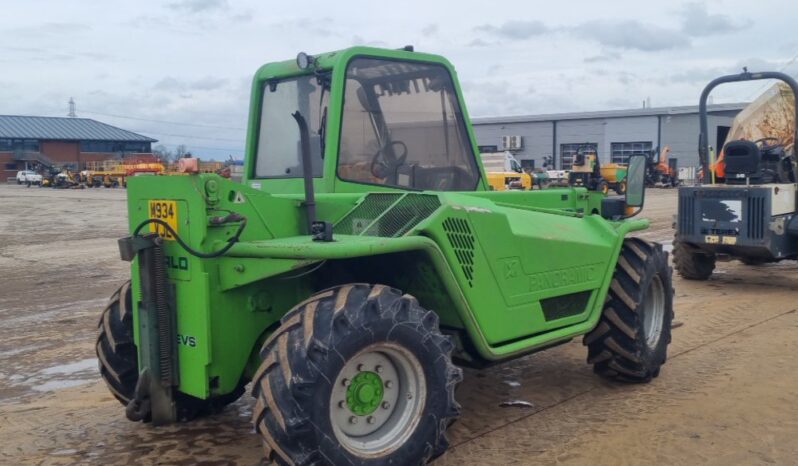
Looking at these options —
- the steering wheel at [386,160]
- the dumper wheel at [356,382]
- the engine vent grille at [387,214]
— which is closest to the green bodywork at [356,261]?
the engine vent grille at [387,214]

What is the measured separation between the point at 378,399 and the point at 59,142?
79.2 meters

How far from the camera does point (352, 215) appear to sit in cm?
449

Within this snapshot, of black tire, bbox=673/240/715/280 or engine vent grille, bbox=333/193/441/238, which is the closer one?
engine vent grille, bbox=333/193/441/238

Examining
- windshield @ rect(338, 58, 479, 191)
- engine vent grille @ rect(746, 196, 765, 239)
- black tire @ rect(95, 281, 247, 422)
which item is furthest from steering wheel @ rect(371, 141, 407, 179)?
engine vent grille @ rect(746, 196, 765, 239)

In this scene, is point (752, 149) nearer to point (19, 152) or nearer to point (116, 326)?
point (116, 326)

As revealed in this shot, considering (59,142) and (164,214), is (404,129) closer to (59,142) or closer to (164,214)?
(164,214)

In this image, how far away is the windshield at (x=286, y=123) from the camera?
197 inches

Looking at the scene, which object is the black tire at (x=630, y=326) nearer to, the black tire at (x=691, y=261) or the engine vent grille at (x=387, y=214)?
the engine vent grille at (x=387, y=214)

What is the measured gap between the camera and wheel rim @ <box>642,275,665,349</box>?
235 inches

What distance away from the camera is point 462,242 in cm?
430

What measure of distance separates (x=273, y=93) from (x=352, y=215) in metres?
1.39

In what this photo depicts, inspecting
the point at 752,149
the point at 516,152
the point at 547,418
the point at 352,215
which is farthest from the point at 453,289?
the point at 516,152

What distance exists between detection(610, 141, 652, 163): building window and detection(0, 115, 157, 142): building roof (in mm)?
48987

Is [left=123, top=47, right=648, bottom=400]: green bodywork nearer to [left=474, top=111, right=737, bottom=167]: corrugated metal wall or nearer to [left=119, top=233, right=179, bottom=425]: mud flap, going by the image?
[left=119, top=233, right=179, bottom=425]: mud flap
